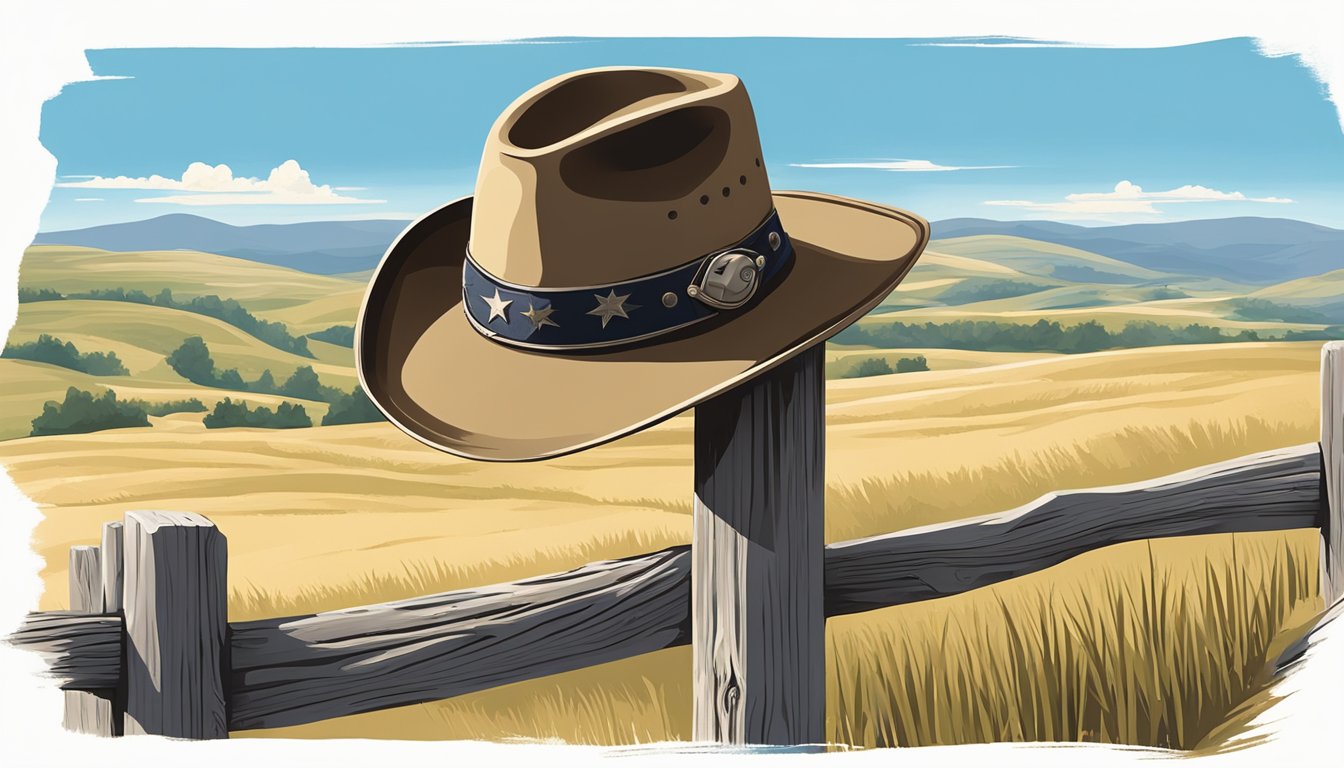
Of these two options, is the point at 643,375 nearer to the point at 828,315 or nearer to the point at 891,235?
the point at 828,315

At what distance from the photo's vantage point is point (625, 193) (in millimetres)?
2219

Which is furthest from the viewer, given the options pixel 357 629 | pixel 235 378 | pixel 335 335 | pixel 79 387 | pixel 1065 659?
pixel 335 335

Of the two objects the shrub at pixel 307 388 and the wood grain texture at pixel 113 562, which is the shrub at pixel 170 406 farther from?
the wood grain texture at pixel 113 562

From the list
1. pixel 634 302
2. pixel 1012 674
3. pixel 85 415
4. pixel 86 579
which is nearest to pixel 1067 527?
pixel 1012 674

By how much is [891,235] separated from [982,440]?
3.18 meters

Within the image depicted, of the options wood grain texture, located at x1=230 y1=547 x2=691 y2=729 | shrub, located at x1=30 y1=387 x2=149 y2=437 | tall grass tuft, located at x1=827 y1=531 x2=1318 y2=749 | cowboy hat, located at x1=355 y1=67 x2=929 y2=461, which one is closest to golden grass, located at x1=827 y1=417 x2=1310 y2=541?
tall grass tuft, located at x1=827 y1=531 x2=1318 y2=749

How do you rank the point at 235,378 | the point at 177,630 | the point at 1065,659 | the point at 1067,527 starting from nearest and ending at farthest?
1. the point at 177,630
2. the point at 1067,527
3. the point at 1065,659
4. the point at 235,378

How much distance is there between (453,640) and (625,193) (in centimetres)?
107

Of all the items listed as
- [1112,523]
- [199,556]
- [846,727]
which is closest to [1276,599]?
[1112,523]

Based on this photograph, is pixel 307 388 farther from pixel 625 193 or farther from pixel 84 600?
pixel 625 193

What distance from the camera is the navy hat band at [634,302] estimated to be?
2250mm

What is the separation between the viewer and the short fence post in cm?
289

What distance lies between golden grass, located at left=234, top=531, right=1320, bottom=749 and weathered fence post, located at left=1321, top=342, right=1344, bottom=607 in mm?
323

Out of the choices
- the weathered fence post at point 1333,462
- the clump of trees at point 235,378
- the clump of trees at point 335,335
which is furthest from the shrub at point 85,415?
the weathered fence post at point 1333,462
